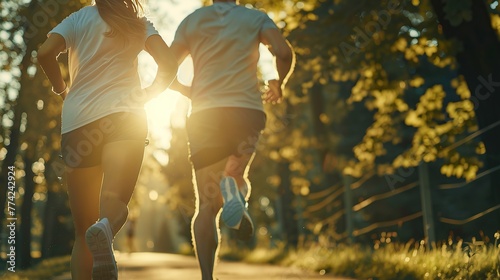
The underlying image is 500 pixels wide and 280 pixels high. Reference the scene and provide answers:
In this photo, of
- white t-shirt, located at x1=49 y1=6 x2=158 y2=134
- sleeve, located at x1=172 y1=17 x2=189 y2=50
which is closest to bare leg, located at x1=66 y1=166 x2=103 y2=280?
white t-shirt, located at x1=49 y1=6 x2=158 y2=134

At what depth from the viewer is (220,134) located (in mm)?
5984

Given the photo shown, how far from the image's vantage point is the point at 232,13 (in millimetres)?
6156

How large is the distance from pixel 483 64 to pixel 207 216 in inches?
243

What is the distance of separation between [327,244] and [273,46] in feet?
34.7

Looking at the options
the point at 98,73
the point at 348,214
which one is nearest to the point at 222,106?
the point at 98,73

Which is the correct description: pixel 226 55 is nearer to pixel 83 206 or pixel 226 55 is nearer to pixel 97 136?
pixel 97 136

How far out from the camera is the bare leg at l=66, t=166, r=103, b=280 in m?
5.32

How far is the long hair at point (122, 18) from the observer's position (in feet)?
17.2

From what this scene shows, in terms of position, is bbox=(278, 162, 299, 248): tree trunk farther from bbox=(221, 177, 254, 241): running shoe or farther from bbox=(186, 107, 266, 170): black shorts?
bbox=(221, 177, 254, 241): running shoe

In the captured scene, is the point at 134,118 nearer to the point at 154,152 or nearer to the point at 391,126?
the point at 391,126

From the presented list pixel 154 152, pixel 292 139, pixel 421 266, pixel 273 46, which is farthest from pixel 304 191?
pixel 273 46

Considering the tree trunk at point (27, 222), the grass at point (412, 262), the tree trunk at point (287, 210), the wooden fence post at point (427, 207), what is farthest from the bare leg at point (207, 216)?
the tree trunk at point (287, 210)

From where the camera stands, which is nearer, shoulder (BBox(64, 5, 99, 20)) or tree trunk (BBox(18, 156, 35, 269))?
shoulder (BBox(64, 5, 99, 20))

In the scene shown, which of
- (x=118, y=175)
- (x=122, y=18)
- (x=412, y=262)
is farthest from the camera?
(x=412, y=262)
